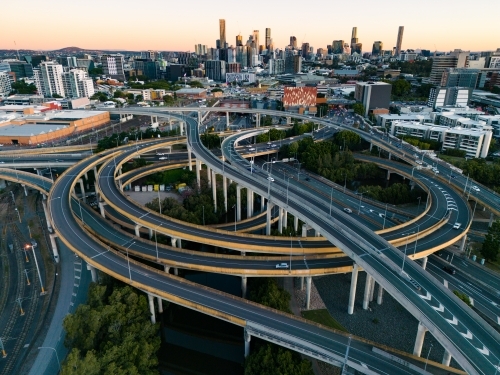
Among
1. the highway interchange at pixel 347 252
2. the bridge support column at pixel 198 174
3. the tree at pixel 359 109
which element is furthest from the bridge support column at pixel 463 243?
the tree at pixel 359 109

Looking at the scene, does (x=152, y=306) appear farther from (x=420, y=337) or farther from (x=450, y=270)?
(x=450, y=270)

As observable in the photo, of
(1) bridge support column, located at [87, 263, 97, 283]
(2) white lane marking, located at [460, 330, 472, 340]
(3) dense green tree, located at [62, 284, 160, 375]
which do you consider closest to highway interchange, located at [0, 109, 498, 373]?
(2) white lane marking, located at [460, 330, 472, 340]

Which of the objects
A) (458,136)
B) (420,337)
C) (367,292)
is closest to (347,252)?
(367,292)

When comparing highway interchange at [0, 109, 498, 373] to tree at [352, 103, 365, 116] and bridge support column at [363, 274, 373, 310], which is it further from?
tree at [352, 103, 365, 116]

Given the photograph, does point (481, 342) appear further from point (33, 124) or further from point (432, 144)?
point (33, 124)

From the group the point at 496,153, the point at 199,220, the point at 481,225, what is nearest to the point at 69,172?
the point at 199,220

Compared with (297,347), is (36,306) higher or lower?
lower

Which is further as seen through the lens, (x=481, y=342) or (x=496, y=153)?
(x=496, y=153)
